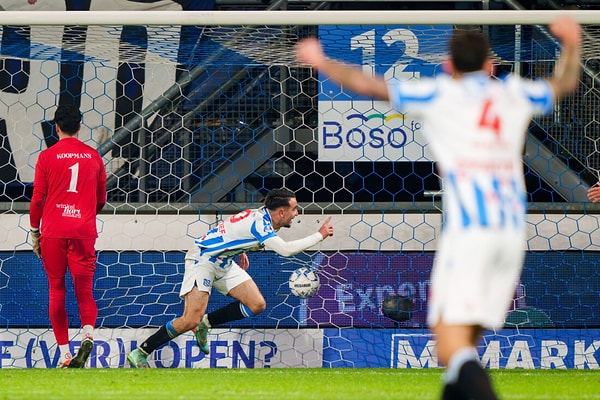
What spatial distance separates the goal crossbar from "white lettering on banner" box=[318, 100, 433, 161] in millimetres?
2033

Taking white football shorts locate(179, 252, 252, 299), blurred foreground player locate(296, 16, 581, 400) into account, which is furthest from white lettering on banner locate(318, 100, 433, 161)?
blurred foreground player locate(296, 16, 581, 400)

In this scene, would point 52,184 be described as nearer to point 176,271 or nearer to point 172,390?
point 176,271

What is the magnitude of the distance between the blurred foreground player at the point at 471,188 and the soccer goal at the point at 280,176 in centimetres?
391

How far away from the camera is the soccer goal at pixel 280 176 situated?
927cm

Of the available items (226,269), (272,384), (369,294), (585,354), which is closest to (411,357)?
(369,294)

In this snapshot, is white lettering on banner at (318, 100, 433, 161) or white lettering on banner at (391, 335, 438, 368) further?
white lettering on banner at (318, 100, 433, 161)

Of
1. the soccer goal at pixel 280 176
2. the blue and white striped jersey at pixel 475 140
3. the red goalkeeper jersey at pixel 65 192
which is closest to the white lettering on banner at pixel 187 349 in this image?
the soccer goal at pixel 280 176

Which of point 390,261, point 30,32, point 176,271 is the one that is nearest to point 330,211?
point 390,261

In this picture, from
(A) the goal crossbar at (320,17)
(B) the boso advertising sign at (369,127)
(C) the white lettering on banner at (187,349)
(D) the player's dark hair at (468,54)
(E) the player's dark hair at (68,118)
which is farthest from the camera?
(B) the boso advertising sign at (369,127)

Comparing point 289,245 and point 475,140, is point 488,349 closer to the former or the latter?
point 289,245

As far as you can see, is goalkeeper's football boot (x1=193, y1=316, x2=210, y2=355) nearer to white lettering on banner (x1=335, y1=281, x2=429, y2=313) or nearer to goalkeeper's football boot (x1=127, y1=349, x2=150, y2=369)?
goalkeeper's football boot (x1=127, y1=349, x2=150, y2=369)

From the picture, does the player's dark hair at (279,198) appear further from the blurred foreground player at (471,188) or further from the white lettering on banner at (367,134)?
the blurred foreground player at (471,188)

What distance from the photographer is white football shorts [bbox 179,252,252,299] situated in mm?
9242

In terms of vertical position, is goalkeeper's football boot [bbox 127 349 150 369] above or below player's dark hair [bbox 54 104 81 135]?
below
